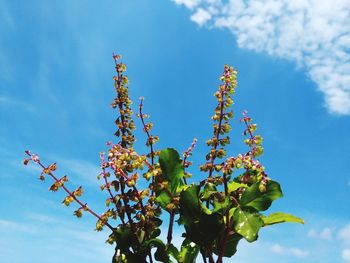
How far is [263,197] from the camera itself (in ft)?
12.9

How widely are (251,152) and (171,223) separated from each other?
39.5 inches

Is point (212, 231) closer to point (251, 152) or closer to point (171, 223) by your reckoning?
point (171, 223)

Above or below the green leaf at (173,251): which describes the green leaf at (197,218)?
above

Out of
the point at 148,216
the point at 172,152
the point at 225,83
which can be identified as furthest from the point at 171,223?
the point at 225,83

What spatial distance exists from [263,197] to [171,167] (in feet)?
2.78

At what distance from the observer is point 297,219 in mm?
4059

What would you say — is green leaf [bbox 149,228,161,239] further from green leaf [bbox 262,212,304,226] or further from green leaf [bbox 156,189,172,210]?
green leaf [bbox 262,212,304,226]

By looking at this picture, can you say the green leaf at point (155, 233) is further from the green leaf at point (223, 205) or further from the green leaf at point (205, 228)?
the green leaf at point (223, 205)

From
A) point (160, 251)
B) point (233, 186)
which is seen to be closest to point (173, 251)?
point (160, 251)

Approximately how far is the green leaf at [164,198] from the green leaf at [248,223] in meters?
0.63

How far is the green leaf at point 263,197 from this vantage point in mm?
3928

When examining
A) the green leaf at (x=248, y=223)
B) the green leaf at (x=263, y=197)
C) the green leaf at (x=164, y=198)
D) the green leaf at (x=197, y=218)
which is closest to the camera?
the green leaf at (x=248, y=223)

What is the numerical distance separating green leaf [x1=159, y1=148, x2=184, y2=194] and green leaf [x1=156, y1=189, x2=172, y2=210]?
66mm

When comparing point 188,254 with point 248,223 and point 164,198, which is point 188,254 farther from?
point 248,223
